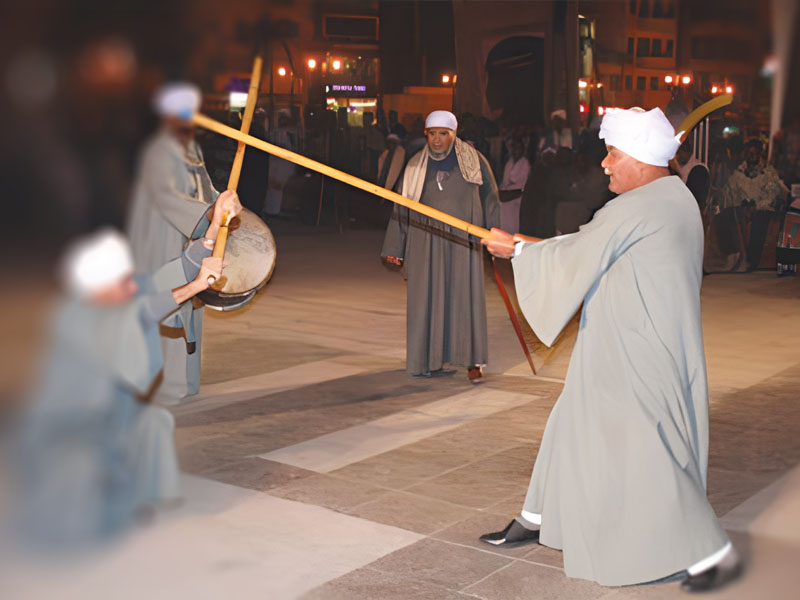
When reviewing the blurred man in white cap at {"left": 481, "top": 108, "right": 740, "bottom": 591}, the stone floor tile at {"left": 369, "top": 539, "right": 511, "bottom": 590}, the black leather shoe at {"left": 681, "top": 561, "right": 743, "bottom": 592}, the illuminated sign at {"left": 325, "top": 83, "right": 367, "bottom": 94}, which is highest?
the illuminated sign at {"left": 325, "top": 83, "right": 367, "bottom": 94}

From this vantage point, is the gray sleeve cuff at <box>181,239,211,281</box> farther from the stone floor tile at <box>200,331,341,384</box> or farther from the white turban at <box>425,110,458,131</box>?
the white turban at <box>425,110,458,131</box>

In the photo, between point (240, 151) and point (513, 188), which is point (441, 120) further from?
point (513, 188)

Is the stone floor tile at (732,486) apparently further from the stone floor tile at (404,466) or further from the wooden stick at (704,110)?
the wooden stick at (704,110)

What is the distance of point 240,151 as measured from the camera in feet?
3.75

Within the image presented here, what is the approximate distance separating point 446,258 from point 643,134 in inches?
151

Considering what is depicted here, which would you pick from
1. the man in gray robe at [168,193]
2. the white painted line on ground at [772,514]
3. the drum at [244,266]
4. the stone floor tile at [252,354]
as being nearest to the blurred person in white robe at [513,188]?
the stone floor tile at [252,354]

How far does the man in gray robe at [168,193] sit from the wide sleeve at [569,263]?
2142 mm

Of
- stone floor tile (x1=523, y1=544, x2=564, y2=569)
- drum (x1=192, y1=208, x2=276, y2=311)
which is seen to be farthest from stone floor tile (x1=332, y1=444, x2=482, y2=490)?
drum (x1=192, y1=208, x2=276, y2=311)

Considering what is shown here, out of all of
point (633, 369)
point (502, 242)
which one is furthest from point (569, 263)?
point (633, 369)

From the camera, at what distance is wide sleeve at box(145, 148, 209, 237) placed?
87 cm

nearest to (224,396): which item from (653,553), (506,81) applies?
(653,553)

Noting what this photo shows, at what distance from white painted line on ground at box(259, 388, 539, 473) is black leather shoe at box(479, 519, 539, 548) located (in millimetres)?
1120

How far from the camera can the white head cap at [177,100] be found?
818 millimetres

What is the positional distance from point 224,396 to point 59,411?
5.40 m
